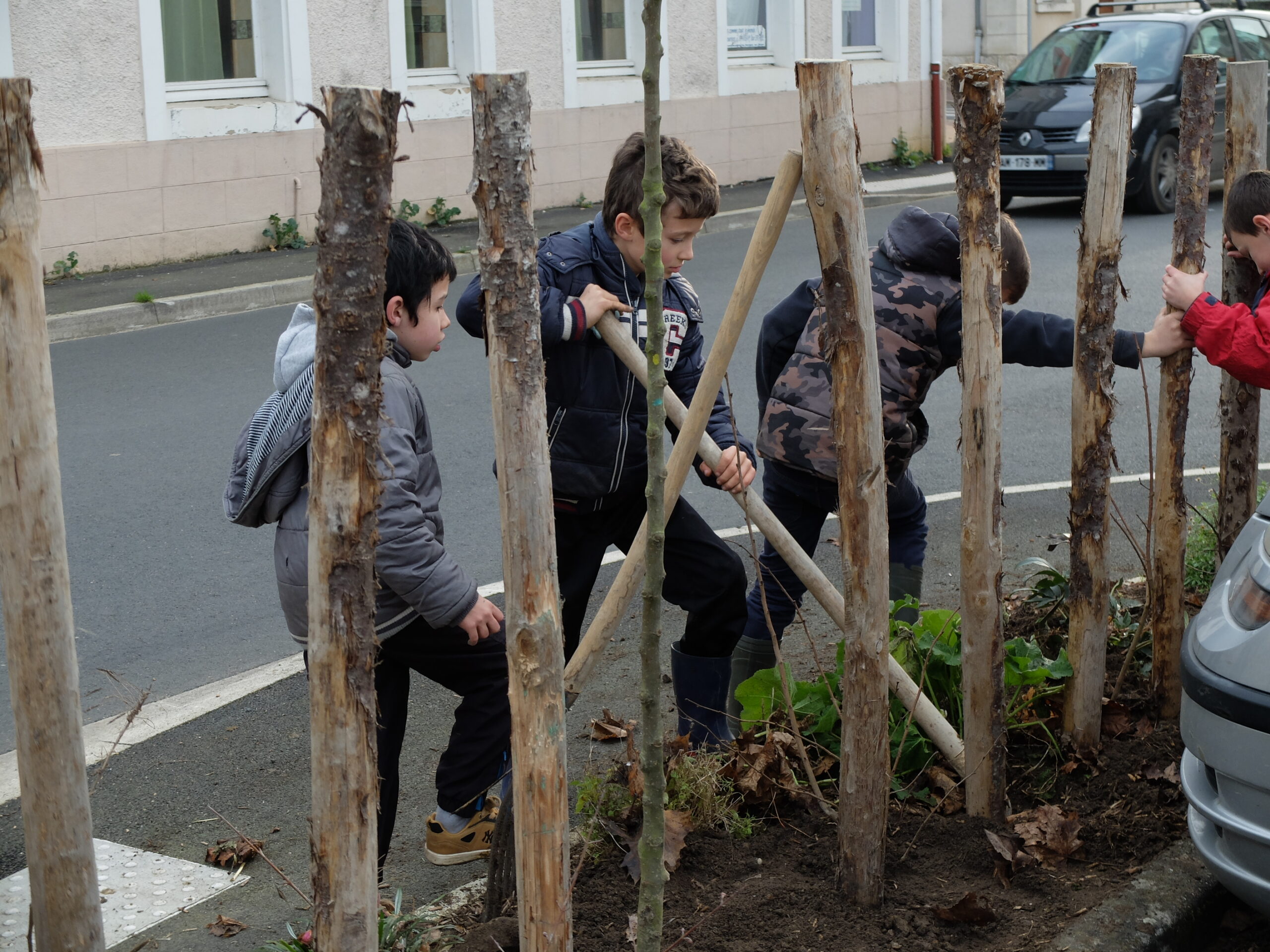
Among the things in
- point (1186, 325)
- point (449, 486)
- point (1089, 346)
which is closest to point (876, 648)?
point (1089, 346)

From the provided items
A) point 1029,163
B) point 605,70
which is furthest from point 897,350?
point 605,70

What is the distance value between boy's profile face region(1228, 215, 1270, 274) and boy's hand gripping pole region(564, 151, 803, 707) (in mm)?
1257

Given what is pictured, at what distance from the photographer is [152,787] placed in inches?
143

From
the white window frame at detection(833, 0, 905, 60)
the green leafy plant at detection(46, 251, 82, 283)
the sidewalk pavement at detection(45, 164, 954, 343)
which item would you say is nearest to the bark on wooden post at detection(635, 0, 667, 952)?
the sidewalk pavement at detection(45, 164, 954, 343)

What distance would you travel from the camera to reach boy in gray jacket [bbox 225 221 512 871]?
2.71 metres

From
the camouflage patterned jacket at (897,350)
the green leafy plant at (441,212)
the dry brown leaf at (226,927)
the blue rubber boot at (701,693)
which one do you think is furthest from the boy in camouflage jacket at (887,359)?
the green leafy plant at (441,212)

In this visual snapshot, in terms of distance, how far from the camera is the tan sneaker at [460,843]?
319cm

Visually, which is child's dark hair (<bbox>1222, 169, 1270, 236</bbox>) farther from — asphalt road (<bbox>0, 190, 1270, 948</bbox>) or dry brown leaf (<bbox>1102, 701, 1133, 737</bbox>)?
asphalt road (<bbox>0, 190, 1270, 948</bbox>)

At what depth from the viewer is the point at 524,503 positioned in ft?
6.48

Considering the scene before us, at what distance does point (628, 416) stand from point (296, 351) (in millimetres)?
916

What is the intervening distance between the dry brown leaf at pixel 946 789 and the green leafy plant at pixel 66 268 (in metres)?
9.58

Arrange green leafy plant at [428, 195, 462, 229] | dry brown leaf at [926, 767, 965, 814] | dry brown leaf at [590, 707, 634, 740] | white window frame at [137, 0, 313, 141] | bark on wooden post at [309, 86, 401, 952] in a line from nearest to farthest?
bark on wooden post at [309, 86, 401, 952], dry brown leaf at [926, 767, 965, 814], dry brown leaf at [590, 707, 634, 740], white window frame at [137, 0, 313, 141], green leafy plant at [428, 195, 462, 229]

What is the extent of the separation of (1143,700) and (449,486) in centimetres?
339

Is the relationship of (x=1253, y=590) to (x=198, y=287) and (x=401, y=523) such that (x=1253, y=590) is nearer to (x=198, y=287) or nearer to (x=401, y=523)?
(x=401, y=523)
